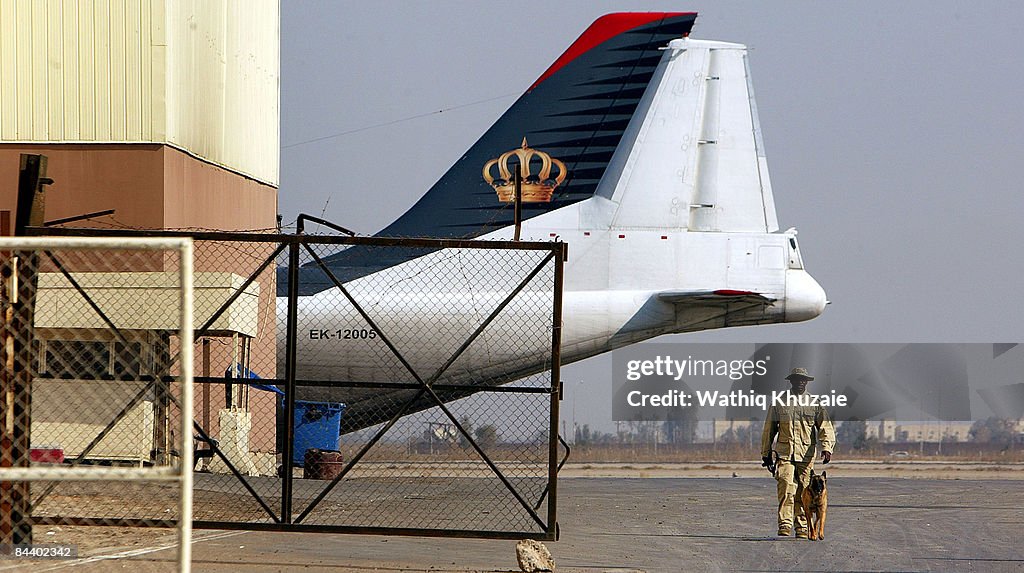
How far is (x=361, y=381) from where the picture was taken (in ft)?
58.3

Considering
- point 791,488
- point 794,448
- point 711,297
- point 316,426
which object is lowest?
point 316,426

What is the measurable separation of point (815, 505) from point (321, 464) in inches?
331

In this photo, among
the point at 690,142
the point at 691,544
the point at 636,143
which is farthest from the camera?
the point at 690,142

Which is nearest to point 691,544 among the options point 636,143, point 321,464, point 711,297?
point 321,464

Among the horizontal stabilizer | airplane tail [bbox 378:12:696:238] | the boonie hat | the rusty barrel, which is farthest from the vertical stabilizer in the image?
the boonie hat

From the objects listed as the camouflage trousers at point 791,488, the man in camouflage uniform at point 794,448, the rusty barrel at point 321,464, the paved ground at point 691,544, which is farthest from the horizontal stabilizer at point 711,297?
the camouflage trousers at point 791,488

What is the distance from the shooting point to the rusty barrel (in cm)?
1886

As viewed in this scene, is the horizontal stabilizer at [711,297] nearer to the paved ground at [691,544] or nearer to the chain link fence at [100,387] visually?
the paved ground at [691,544]

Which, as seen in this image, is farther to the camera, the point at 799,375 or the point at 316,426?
the point at 316,426

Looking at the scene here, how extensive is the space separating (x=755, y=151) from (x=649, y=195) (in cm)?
201

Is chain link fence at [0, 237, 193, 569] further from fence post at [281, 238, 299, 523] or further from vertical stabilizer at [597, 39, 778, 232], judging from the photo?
vertical stabilizer at [597, 39, 778, 232]

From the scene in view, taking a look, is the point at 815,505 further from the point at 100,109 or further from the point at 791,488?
the point at 100,109

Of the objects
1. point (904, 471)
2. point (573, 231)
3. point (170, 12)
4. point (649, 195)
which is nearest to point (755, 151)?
point (649, 195)

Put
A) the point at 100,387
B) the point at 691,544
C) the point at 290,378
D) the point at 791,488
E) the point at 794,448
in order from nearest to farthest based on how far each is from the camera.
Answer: the point at 290,378 < the point at 691,544 < the point at 791,488 < the point at 794,448 < the point at 100,387
